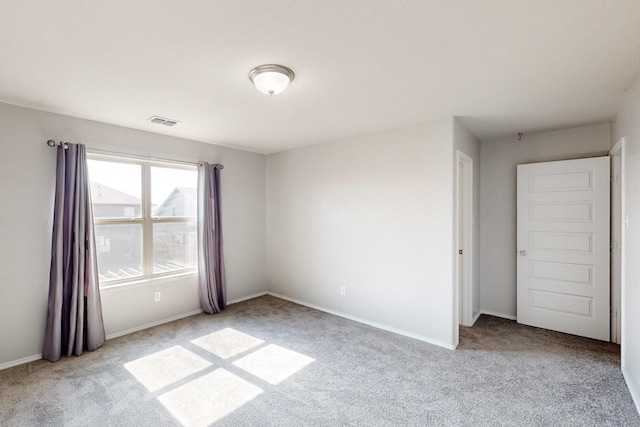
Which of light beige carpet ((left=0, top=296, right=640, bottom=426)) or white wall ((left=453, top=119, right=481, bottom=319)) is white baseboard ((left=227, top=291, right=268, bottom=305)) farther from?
white wall ((left=453, top=119, right=481, bottom=319))

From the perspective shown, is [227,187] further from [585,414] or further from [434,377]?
[585,414]

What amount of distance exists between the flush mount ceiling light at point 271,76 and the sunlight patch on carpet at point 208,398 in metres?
2.31

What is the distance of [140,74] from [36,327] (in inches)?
104

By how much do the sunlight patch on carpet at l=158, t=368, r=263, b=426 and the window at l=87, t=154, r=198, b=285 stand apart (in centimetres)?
177

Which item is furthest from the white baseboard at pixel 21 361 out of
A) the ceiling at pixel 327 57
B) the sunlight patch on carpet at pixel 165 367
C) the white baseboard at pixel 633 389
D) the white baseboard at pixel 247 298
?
the white baseboard at pixel 633 389

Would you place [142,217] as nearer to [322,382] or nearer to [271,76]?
[271,76]

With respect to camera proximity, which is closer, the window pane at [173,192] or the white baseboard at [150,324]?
the white baseboard at [150,324]

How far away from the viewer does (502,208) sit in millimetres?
3980

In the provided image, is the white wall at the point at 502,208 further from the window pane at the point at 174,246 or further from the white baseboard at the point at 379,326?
the window pane at the point at 174,246

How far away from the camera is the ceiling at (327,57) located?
1.46 meters

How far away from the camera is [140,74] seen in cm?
213

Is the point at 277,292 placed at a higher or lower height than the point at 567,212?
lower

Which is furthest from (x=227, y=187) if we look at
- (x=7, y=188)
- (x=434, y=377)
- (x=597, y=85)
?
(x=597, y=85)

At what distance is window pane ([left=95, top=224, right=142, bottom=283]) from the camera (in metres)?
3.30
